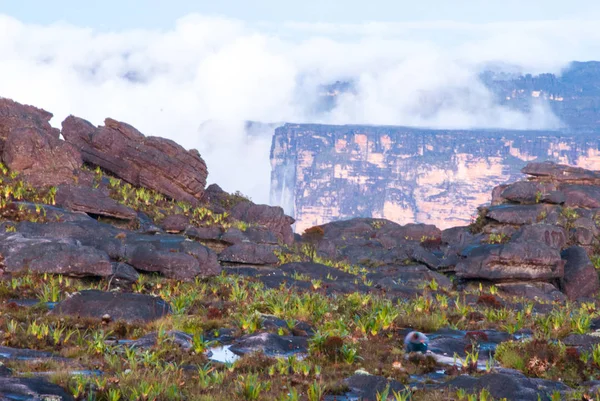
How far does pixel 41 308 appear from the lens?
16359mm

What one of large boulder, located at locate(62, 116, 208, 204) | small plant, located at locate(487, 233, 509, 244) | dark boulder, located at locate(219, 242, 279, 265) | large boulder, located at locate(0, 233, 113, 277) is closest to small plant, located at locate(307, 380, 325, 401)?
large boulder, located at locate(0, 233, 113, 277)

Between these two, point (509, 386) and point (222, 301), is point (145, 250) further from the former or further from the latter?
point (509, 386)

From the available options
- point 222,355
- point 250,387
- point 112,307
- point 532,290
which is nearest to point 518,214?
point 532,290

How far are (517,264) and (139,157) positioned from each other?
74.5 feet

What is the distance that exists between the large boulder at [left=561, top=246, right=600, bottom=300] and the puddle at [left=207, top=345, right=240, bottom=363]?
99.6 feet

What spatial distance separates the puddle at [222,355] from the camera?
1262cm

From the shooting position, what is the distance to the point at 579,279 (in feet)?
135

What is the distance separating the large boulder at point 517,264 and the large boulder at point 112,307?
84.1ft

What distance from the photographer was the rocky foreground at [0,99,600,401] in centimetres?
1088

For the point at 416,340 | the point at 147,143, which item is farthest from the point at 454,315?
the point at 147,143

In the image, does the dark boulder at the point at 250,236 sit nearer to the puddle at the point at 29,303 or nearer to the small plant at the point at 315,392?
the puddle at the point at 29,303

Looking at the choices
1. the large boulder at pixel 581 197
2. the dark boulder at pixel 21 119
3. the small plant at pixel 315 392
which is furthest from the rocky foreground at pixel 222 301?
the large boulder at pixel 581 197

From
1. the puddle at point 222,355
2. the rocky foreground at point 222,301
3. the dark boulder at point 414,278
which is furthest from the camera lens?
the dark boulder at point 414,278

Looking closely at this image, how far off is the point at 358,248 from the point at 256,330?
162 feet
